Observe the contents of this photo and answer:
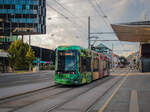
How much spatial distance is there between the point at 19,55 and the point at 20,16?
27978mm

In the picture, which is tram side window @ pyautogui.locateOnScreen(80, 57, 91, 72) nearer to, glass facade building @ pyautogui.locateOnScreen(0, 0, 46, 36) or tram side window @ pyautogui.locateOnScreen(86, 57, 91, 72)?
tram side window @ pyautogui.locateOnScreen(86, 57, 91, 72)

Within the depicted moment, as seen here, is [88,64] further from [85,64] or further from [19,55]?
[19,55]

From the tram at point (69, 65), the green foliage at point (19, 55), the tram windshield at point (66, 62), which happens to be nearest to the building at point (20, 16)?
the green foliage at point (19, 55)

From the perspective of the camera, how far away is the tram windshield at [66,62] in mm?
16859

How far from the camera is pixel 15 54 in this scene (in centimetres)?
4797

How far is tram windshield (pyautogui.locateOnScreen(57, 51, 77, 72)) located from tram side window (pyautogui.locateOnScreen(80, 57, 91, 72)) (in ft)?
2.75

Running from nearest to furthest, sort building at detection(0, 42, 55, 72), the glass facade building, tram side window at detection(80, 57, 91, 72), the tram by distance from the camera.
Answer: the tram
tram side window at detection(80, 57, 91, 72)
building at detection(0, 42, 55, 72)
the glass facade building

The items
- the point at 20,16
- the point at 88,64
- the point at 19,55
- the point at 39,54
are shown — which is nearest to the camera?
the point at 88,64

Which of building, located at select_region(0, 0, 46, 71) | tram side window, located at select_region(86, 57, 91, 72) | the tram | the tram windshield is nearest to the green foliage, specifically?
building, located at select_region(0, 0, 46, 71)

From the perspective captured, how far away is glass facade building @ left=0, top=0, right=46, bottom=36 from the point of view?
7244cm

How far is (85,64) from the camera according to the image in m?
18.6

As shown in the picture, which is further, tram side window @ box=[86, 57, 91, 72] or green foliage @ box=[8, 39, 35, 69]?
green foliage @ box=[8, 39, 35, 69]

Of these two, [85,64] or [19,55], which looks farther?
[19,55]

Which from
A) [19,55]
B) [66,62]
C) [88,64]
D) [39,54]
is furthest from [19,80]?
[39,54]
